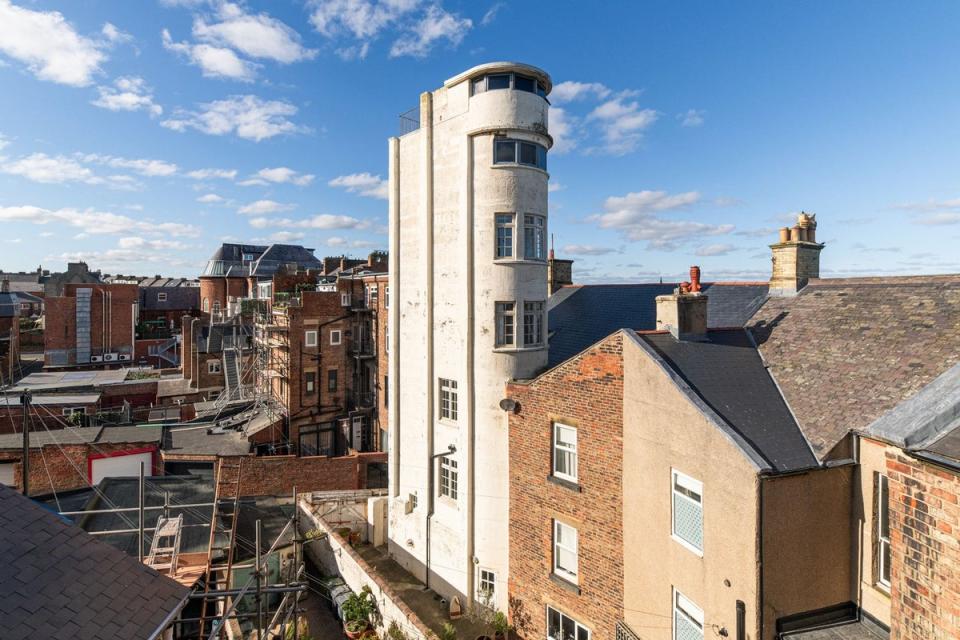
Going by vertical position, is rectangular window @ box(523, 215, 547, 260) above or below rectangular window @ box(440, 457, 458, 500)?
above

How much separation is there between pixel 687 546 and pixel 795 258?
29.2 ft

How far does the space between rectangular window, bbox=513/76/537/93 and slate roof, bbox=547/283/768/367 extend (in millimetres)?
8382

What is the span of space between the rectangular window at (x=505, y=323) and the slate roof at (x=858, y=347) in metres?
7.12

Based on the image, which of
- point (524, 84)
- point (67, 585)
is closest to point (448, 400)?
point (524, 84)

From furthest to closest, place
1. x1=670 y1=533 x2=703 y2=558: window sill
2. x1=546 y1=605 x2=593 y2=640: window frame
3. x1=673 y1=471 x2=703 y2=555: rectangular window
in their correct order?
1. x1=546 y1=605 x2=593 y2=640: window frame
2. x1=673 y1=471 x2=703 y2=555: rectangular window
3. x1=670 y1=533 x2=703 y2=558: window sill

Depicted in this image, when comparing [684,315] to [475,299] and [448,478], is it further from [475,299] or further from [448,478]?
[448,478]

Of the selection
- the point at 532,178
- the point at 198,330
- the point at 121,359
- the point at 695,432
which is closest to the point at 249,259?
the point at 121,359

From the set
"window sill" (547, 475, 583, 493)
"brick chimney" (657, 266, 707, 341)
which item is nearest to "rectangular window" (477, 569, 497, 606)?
"window sill" (547, 475, 583, 493)

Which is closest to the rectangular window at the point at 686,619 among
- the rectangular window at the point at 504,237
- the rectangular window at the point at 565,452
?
the rectangular window at the point at 565,452

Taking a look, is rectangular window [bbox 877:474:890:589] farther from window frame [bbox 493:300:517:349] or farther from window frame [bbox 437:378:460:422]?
window frame [bbox 437:378:460:422]

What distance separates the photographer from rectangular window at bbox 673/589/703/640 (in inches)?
369

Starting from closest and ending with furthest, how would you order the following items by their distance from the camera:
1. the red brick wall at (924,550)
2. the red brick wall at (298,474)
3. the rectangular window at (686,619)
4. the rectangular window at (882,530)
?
the red brick wall at (924,550) < the rectangular window at (882,530) < the rectangular window at (686,619) < the red brick wall at (298,474)

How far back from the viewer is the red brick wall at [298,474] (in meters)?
22.2

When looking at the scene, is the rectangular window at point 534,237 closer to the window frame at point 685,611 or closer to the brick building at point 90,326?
the window frame at point 685,611
